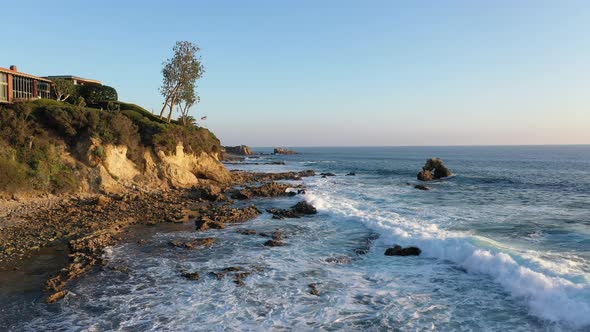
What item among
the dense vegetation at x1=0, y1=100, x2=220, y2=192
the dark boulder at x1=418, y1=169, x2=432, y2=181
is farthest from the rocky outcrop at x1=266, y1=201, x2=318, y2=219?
the dark boulder at x1=418, y1=169, x2=432, y2=181

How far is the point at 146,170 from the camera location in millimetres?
34094

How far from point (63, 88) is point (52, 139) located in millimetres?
14768

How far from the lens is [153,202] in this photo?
1099 inches

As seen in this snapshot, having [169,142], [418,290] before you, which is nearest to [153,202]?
[169,142]

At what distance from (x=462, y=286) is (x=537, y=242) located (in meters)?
8.00

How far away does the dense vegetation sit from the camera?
25609mm

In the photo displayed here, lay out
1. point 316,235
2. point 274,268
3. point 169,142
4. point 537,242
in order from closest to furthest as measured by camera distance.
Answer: point 274,268
point 537,242
point 316,235
point 169,142

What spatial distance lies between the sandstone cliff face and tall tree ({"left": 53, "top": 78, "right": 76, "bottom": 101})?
14117mm

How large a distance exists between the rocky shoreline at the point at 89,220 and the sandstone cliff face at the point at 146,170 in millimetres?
1395

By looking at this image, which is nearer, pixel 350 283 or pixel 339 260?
pixel 350 283

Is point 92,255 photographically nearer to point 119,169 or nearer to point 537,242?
point 119,169

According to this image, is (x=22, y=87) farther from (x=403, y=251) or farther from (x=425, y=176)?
(x=425, y=176)

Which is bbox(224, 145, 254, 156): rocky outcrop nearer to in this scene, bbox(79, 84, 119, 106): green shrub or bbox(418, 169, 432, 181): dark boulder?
bbox(418, 169, 432, 181): dark boulder


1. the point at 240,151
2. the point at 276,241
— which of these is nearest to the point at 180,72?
the point at 276,241
